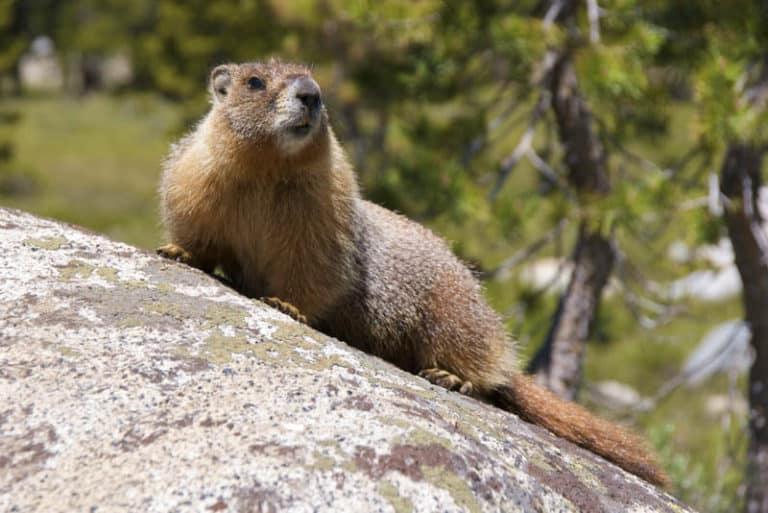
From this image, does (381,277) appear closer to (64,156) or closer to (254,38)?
(254,38)

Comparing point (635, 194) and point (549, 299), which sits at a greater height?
point (635, 194)

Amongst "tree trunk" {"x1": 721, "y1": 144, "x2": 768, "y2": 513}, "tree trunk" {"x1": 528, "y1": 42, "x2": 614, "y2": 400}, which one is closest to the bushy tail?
"tree trunk" {"x1": 528, "y1": 42, "x2": 614, "y2": 400}

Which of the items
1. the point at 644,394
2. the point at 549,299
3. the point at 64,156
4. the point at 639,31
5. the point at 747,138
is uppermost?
the point at 639,31

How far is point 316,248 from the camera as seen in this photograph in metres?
4.84

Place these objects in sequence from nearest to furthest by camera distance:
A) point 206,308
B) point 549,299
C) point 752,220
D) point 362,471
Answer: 1. point 362,471
2. point 206,308
3. point 752,220
4. point 549,299

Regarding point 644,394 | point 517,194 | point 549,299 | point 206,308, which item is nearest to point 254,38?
point 549,299

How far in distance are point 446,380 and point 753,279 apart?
4.01 meters

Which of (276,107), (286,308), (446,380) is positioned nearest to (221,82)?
(276,107)

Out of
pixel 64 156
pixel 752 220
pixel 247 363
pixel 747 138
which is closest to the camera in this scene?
pixel 247 363

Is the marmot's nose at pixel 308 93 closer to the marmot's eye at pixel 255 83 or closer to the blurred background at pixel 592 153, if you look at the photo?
the marmot's eye at pixel 255 83

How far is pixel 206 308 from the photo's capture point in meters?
3.88

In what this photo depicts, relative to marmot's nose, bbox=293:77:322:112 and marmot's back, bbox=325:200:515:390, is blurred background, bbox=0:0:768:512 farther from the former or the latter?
marmot's nose, bbox=293:77:322:112

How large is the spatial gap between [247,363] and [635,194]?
4246mm

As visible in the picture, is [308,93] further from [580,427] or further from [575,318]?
[575,318]
